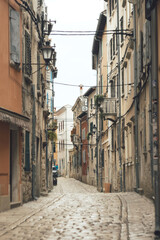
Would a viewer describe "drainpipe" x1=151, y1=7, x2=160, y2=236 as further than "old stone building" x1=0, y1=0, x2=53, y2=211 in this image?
No

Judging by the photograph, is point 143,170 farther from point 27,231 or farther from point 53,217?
point 27,231

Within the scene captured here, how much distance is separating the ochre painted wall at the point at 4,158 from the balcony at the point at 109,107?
17067 mm

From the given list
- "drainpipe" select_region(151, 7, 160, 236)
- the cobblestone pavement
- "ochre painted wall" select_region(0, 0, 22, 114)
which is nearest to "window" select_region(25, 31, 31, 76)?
"ochre painted wall" select_region(0, 0, 22, 114)

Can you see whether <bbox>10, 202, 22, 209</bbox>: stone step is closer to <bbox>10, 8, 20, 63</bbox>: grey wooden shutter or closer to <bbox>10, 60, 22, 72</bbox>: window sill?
<bbox>10, 60, 22, 72</bbox>: window sill

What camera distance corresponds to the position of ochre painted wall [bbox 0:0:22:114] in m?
15.1

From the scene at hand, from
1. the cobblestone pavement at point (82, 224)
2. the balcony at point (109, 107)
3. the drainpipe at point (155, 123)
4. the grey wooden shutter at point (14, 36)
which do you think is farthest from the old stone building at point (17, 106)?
the balcony at point (109, 107)

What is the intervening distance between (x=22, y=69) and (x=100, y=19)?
904 inches

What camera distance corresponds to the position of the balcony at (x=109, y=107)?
32062 millimetres

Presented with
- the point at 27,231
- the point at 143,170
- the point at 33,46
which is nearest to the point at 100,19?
the point at 33,46

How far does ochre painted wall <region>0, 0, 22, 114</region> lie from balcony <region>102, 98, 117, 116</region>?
1559 centimetres

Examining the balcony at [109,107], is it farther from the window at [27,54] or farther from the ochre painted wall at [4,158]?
the ochre painted wall at [4,158]

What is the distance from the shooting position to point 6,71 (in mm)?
15641

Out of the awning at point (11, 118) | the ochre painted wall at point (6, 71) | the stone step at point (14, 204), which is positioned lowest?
the stone step at point (14, 204)

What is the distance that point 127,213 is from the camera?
13.0 meters
